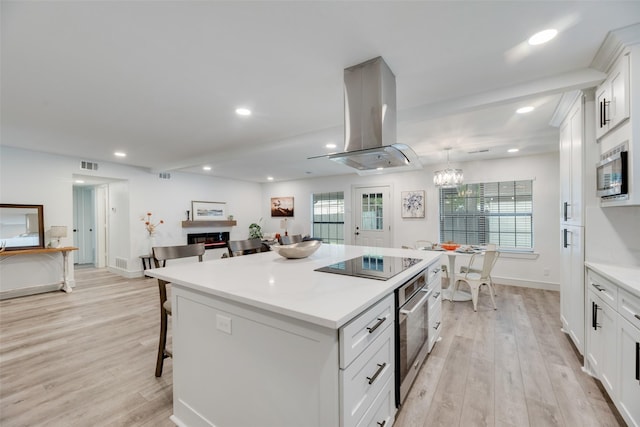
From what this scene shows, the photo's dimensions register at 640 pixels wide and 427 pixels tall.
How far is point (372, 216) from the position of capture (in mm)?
6531

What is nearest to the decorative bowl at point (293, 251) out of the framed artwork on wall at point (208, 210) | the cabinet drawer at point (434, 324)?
the cabinet drawer at point (434, 324)

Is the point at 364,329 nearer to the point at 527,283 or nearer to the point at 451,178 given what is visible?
the point at 451,178

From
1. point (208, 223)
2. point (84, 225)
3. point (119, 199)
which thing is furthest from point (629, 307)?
point (84, 225)

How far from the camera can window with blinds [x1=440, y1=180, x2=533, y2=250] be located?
4859 mm

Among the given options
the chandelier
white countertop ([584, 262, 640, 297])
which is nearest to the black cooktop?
white countertop ([584, 262, 640, 297])

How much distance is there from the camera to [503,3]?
1400 mm

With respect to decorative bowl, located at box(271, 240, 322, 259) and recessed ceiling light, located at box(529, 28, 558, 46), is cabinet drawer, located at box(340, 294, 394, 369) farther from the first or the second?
recessed ceiling light, located at box(529, 28, 558, 46)

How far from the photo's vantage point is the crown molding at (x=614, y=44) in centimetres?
159

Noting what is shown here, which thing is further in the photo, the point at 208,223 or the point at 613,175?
the point at 208,223

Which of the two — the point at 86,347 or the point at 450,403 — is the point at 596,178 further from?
the point at 86,347

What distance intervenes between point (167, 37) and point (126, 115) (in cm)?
174

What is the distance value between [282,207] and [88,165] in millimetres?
4575

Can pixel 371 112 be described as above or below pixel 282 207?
above

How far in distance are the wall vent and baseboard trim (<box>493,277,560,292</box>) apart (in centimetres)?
808
